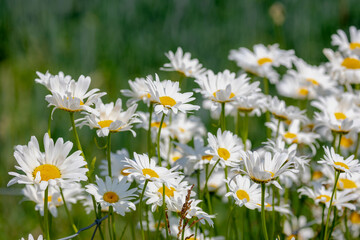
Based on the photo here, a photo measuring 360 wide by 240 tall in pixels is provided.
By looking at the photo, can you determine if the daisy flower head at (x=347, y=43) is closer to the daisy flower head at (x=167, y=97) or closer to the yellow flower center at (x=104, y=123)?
the daisy flower head at (x=167, y=97)

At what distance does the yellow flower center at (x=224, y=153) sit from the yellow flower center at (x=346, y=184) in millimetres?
358

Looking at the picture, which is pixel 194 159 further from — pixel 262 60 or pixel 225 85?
pixel 262 60

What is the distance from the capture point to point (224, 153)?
1057 mm

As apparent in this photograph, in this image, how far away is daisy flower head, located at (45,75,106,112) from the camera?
92 centimetres

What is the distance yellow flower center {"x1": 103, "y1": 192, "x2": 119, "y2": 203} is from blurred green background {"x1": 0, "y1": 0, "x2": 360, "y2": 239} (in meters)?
1.26

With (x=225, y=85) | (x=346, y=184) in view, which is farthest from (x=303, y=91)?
(x=225, y=85)

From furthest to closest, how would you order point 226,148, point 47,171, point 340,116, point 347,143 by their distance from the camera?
point 347,143 → point 340,116 → point 226,148 → point 47,171

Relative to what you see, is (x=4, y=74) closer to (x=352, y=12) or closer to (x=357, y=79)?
(x=357, y=79)

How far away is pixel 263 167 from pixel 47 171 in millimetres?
412

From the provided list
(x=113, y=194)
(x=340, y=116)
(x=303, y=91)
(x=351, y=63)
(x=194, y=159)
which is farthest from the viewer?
(x=303, y=91)

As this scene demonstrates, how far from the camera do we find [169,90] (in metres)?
1.03

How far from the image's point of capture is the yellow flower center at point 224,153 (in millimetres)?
1047

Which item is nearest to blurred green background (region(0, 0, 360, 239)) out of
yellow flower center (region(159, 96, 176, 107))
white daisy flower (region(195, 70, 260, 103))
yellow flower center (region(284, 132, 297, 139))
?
yellow flower center (region(284, 132, 297, 139))

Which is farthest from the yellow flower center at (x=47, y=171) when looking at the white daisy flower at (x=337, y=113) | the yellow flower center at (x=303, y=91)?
the yellow flower center at (x=303, y=91)
